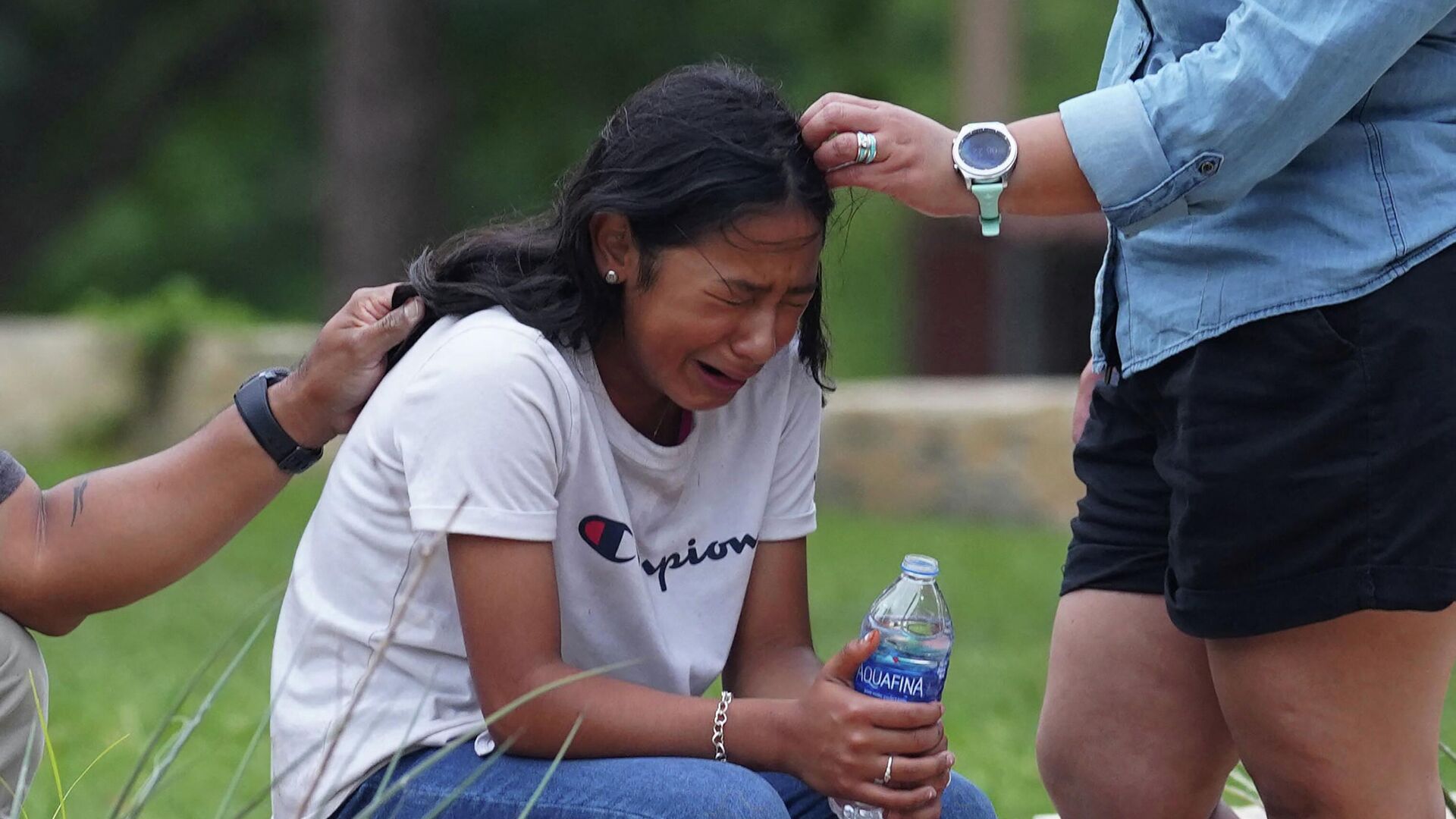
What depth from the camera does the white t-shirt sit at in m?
2.20

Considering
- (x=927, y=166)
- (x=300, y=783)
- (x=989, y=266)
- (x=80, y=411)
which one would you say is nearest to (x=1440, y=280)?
(x=927, y=166)

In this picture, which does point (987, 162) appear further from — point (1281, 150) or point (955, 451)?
point (955, 451)

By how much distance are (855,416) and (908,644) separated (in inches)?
248

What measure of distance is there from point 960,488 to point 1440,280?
6349 mm

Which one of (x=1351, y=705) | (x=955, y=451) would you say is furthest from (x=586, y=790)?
(x=955, y=451)

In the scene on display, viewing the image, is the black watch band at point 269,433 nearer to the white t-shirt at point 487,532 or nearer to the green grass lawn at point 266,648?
the white t-shirt at point 487,532

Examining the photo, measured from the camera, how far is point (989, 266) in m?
9.69

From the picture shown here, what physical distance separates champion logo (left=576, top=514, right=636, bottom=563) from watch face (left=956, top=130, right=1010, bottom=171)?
2.16ft

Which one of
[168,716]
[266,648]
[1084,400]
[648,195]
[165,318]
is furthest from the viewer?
[165,318]

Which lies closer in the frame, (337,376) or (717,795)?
(717,795)

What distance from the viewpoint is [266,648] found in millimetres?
5988

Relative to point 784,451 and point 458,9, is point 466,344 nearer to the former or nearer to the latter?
point 784,451

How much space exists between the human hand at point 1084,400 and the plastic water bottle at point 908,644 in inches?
19.3

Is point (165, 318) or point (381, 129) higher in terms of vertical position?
point (381, 129)
